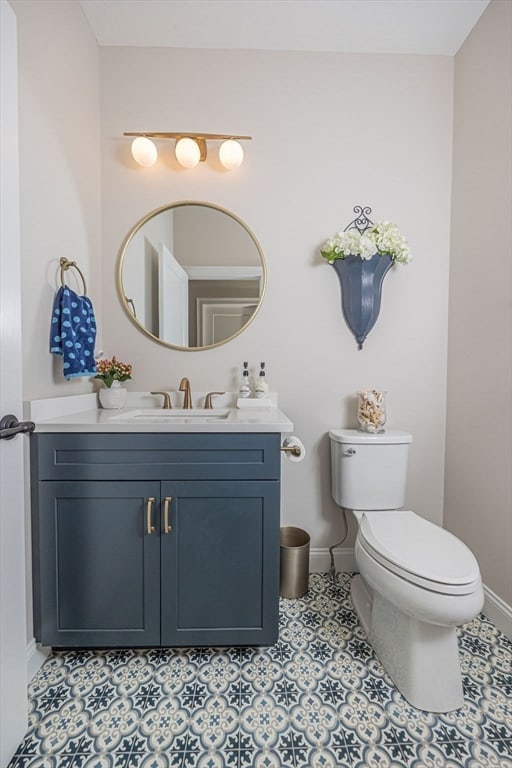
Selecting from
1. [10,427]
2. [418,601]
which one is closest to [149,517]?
[10,427]

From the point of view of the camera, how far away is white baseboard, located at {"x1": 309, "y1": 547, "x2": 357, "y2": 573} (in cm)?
197

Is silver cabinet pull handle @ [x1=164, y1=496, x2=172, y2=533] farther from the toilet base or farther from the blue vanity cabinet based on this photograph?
the toilet base

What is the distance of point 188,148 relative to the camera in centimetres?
179

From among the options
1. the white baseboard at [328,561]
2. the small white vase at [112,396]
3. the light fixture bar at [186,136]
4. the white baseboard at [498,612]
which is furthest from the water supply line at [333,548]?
the light fixture bar at [186,136]

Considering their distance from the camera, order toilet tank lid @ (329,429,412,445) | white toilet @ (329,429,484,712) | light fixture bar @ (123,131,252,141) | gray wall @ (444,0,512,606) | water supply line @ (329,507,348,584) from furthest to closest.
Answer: water supply line @ (329,507,348,584)
light fixture bar @ (123,131,252,141)
toilet tank lid @ (329,429,412,445)
gray wall @ (444,0,512,606)
white toilet @ (329,429,484,712)

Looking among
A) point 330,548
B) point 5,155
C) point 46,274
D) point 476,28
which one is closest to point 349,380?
point 330,548

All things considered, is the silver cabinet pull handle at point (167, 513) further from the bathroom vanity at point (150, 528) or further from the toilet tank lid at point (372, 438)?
the toilet tank lid at point (372, 438)

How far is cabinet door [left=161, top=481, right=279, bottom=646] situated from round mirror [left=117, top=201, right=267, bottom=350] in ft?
2.85

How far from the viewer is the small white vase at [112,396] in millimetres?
1799

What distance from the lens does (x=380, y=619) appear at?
1383mm

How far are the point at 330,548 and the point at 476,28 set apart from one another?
268 centimetres

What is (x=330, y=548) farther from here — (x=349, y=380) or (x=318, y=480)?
(x=349, y=380)

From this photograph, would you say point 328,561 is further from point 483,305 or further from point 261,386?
point 483,305

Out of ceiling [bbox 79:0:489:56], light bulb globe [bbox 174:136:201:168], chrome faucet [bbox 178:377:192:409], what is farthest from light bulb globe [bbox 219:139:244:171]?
chrome faucet [bbox 178:377:192:409]
